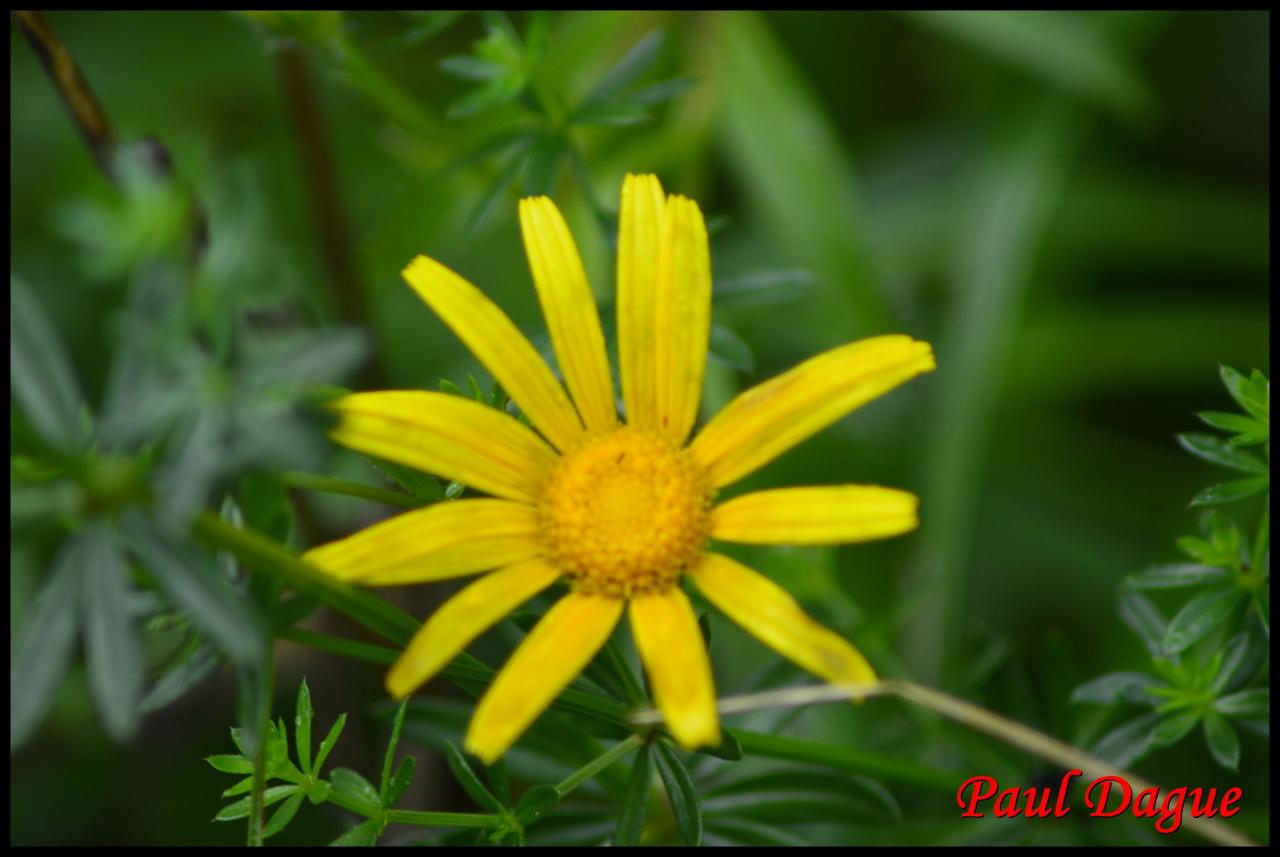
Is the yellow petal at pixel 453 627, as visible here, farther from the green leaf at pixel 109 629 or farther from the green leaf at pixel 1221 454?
the green leaf at pixel 1221 454

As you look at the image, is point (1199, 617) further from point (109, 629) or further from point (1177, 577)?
point (109, 629)

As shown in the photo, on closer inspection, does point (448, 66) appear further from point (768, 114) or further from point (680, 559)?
point (768, 114)

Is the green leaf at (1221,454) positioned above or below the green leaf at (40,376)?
above

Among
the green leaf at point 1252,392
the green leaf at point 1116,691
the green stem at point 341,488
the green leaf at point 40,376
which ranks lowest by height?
the green leaf at point 1116,691

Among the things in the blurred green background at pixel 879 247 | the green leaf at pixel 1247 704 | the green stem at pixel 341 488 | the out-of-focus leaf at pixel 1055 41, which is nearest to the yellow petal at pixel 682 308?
the green stem at pixel 341 488

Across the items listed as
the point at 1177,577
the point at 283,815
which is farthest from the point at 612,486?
the point at 1177,577

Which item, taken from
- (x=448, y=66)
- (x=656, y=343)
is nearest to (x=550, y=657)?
(x=656, y=343)
